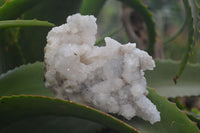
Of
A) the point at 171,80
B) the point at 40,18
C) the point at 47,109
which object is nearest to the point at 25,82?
the point at 47,109

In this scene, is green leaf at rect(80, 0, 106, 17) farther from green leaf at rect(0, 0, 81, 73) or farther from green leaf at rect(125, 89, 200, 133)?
green leaf at rect(125, 89, 200, 133)

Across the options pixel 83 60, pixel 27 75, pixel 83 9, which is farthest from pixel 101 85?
pixel 83 9

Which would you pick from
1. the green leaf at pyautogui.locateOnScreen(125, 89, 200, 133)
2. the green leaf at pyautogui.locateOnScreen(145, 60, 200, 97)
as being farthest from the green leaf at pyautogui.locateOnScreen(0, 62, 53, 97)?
the green leaf at pyautogui.locateOnScreen(145, 60, 200, 97)

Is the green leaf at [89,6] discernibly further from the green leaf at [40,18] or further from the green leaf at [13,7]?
the green leaf at [13,7]

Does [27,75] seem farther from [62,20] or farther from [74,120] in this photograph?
Answer: [62,20]

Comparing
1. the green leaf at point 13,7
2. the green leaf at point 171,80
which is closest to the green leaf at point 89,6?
the green leaf at point 13,7

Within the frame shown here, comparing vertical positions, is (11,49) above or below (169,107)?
above
